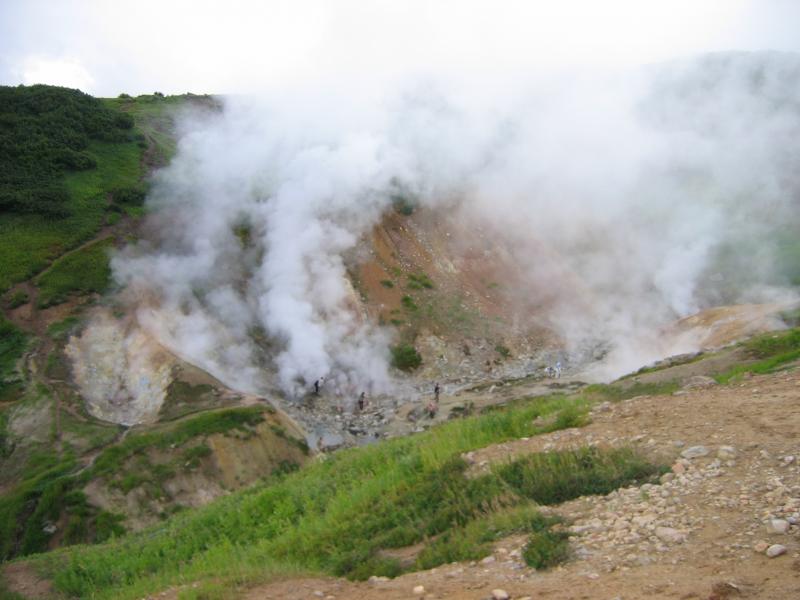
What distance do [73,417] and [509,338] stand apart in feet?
75.7

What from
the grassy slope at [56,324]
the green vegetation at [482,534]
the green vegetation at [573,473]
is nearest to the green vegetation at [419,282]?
the grassy slope at [56,324]

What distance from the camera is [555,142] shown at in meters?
54.1

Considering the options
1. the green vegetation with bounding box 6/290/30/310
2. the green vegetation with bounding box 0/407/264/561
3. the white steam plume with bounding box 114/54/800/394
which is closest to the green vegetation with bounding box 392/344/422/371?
the white steam plume with bounding box 114/54/800/394

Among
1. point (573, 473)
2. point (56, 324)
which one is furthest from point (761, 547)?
point (56, 324)

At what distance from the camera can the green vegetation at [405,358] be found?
114 feet

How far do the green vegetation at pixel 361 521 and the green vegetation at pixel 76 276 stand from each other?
18.9 m

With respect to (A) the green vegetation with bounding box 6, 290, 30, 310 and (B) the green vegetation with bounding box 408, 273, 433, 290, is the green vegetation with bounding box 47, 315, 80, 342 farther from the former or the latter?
(B) the green vegetation with bounding box 408, 273, 433, 290

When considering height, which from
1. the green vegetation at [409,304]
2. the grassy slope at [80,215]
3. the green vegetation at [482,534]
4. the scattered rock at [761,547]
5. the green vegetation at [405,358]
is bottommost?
the scattered rock at [761,547]

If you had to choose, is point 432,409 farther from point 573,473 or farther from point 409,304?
point 573,473

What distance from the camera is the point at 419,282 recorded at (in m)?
40.3

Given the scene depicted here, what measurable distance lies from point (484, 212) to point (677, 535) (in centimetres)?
4340

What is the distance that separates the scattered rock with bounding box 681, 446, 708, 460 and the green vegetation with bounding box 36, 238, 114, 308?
1127 inches

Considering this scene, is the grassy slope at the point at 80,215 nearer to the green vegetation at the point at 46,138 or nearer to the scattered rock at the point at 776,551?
the green vegetation at the point at 46,138

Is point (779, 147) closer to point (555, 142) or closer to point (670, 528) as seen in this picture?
point (555, 142)
